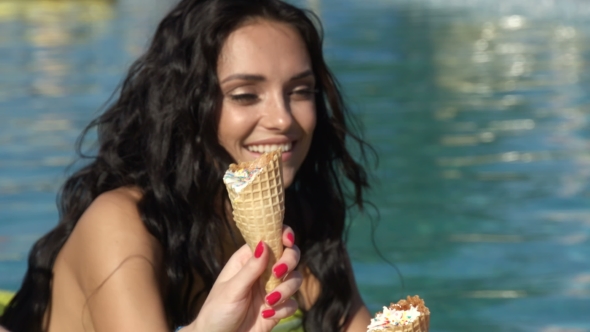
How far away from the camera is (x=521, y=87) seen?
11.5 m

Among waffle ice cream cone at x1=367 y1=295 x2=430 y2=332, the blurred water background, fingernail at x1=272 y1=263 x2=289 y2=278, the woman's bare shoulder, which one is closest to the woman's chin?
the woman's bare shoulder

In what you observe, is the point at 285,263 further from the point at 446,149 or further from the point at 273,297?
the point at 446,149

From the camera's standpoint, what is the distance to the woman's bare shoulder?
2.76 m

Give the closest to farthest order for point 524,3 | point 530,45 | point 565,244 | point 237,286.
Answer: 1. point 237,286
2. point 565,244
3. point 530,45
4. point 524,3

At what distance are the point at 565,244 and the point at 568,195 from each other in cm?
104

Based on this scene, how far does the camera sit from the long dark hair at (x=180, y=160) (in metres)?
2.99

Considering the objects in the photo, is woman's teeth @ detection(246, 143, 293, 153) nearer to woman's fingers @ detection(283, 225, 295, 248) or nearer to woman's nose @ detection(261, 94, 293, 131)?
woman's nose @ detection(261, 94, 293, 131)

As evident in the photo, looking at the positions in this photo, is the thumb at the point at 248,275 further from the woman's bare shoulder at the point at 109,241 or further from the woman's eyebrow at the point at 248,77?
the woman's eyebrow at the point at 248,77

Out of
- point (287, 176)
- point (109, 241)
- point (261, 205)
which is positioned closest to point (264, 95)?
point (287, 176)

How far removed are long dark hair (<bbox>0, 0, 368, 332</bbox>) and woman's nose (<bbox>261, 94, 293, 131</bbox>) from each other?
0.17 meters

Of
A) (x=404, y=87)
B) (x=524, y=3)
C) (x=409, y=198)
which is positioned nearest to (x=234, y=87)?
(x=409, y=198)

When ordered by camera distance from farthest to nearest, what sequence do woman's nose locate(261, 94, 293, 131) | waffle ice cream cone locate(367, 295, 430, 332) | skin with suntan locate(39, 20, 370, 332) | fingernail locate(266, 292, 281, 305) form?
woman's nose locate(261, 94, 293, 131)
skin with suntan locate(39, 20, 370, 332)
fingernail locate(266, 292, 281, 305)
waffle ice cream cone locate(367, 295, 430, 332)

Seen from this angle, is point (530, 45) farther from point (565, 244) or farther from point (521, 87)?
point (565, 244)

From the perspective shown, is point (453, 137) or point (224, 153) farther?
point (453, 137)
